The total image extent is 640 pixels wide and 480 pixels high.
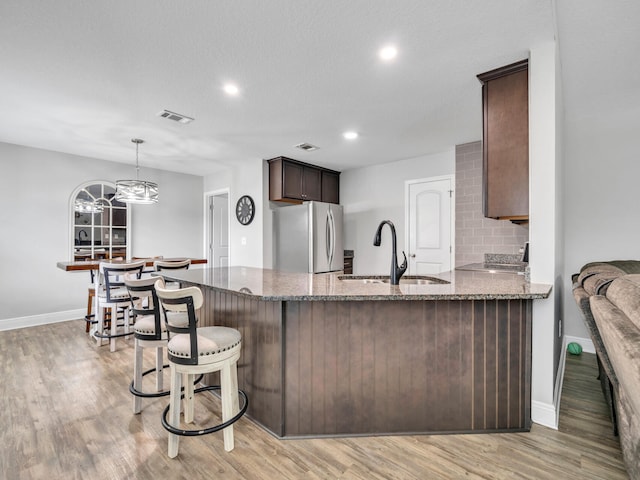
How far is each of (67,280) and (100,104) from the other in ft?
9.86

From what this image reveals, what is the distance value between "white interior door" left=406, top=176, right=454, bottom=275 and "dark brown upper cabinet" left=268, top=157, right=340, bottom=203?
1398mm

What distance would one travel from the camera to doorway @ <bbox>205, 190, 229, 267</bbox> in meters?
6.09

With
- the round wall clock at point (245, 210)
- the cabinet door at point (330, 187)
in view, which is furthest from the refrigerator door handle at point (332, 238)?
the round wall clock at point (245, 210)

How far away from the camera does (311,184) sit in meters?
5.21

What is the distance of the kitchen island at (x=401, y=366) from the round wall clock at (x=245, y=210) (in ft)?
10.8

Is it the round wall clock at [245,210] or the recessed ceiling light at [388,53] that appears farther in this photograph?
the round wall clock at [245,210]

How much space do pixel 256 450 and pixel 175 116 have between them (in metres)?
2.93

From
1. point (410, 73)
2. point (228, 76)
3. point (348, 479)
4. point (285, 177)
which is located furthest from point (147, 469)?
point (285, 177)

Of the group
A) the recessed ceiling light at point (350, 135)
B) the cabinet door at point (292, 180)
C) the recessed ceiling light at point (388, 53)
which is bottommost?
the cabinet door at point (292, 180)

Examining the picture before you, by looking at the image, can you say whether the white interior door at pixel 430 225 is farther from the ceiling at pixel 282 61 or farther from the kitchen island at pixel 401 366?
the kitchen island at pixel 401 366

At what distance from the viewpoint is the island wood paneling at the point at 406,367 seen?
187 centimetres

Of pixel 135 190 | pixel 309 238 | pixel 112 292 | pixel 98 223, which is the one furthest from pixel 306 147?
pixel 98 223

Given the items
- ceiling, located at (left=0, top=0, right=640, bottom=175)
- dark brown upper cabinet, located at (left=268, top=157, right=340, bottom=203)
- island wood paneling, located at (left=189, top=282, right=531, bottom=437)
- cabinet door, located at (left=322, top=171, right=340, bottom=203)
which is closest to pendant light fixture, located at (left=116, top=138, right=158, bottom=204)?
ceiling, located at (left=0, top=0, right=640, bottom=175)

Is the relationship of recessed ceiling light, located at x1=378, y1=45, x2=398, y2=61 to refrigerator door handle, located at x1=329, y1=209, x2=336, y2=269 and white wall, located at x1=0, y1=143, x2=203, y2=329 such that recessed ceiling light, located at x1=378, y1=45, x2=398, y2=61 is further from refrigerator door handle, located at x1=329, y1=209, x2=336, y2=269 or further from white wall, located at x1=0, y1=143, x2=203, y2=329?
white wall, located at x1=0, y1=143, x2=203, y2=329
